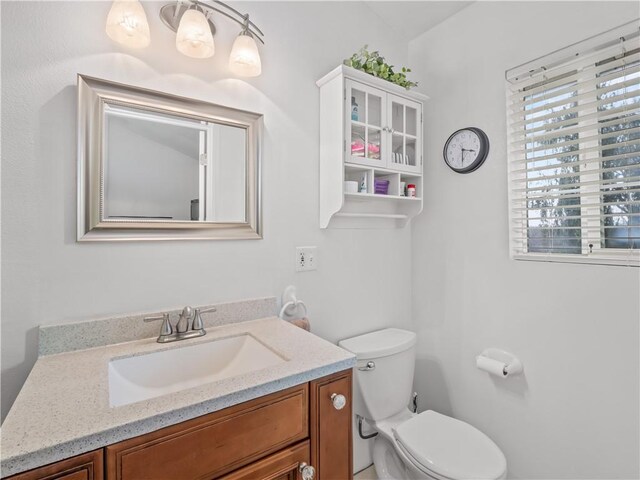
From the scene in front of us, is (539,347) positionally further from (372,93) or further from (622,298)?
(372,93)

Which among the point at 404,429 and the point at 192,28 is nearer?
the point at 192,28

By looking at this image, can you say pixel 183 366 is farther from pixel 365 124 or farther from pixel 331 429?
pixel 365 124

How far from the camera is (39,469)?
0.57m

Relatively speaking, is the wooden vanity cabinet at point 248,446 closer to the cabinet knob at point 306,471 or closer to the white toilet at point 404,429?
the cabinet knob at point 306,471

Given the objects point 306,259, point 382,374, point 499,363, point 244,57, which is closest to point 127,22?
point 244,57

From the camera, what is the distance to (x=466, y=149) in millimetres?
1759

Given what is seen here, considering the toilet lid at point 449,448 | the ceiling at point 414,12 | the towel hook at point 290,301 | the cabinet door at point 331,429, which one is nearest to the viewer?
the cabinet door at point 331,429

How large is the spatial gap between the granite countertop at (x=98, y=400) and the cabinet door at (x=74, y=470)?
0.04 feet

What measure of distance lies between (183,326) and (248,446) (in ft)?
1.67

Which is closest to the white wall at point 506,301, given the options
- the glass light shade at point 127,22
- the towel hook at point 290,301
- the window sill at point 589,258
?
the window sill at point 589,258

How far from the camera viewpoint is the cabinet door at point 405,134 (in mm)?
1638

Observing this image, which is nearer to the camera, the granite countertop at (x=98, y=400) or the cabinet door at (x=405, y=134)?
the granite countertop at (x=98, y=400)

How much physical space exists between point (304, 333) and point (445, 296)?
1060mm

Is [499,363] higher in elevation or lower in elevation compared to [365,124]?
lower
